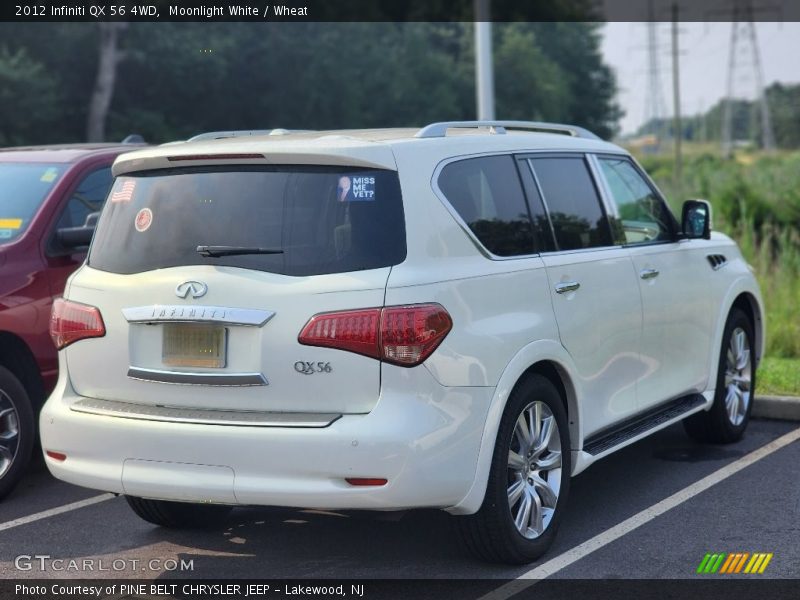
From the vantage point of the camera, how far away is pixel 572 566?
5.11m

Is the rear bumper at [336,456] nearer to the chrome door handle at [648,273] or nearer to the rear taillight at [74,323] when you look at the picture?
the rear taillight at [74,323]

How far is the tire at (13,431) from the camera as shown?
645 centimetres

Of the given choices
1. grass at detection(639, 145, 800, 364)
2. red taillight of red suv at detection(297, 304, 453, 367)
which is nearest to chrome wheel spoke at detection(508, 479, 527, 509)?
red taillight of red suv at detection(297, 304, 453, 367)

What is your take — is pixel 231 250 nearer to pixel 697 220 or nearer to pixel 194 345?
pixel 194 345

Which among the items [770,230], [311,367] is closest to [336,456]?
[311,367]

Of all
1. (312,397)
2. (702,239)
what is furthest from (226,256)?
(702,239)

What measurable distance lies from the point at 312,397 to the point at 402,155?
1.05m

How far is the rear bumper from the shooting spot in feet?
14.5

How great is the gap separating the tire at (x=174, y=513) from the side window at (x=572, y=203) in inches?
84.4

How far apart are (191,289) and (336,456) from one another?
0.90 metres

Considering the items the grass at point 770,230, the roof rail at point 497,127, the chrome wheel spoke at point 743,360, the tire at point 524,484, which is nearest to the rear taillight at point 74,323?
A: the roof rail at point 497,127

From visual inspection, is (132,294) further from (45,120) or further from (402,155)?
(45,120)

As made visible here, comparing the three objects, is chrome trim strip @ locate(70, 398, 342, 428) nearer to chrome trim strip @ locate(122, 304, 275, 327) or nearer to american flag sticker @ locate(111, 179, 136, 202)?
chrome trim strip @ locate(122, 304, 275, 327)
